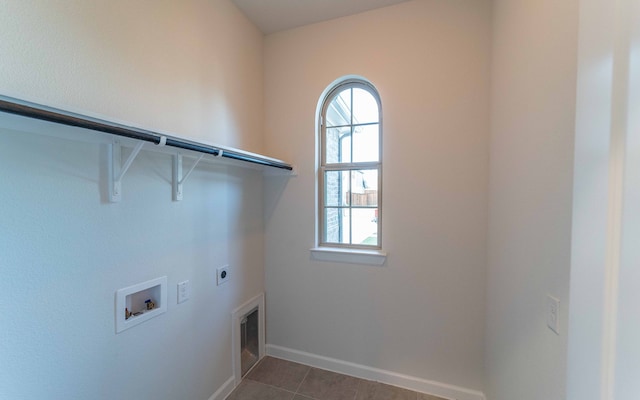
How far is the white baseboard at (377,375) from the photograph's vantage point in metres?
1.74

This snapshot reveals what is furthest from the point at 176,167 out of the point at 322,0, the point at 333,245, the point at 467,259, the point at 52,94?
the point at 467,259

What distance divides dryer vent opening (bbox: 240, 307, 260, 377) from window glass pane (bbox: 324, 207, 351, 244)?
924 mm

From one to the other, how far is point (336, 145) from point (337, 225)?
0.72 meters

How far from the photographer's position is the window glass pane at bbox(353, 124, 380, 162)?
2.03 m

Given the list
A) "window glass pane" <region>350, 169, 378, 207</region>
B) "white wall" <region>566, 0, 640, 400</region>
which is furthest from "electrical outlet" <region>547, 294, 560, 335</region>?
"window glass pane" <region>350, 169, 378, 207</region>

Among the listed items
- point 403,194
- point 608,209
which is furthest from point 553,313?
point 403,194

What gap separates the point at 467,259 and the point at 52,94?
2373 millimetres

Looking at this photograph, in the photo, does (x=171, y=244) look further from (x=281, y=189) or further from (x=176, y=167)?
(x=281, y=189)

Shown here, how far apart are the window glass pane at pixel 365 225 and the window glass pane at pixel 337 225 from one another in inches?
2.3

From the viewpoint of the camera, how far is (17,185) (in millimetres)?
864

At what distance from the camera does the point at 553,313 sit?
3.00 ft

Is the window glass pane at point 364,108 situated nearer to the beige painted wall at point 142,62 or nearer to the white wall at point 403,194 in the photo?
the white wall at point 403,194

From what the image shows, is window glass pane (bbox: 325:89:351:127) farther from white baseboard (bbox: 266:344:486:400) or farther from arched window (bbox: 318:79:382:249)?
white baseboard (bbox: 266:344:486:400)

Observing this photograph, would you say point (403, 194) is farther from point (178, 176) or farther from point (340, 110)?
point (178, 176)
